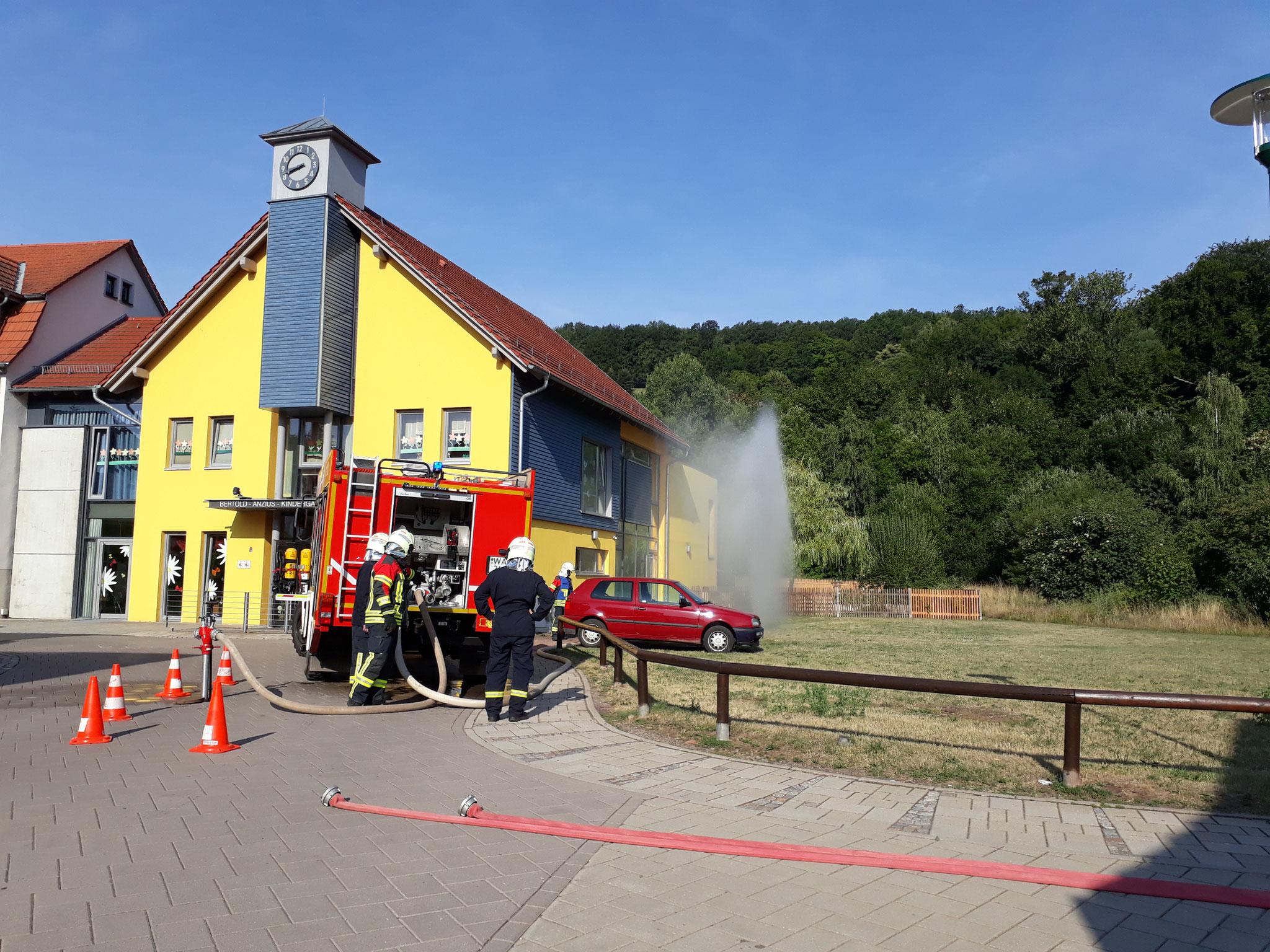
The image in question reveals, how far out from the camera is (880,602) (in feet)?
130

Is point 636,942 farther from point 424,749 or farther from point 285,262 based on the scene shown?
point 285,262

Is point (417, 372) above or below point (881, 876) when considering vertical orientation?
above

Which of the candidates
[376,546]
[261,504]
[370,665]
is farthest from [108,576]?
[370,665]

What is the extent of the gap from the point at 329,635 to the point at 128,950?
8840 millimetres

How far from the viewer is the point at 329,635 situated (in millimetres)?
12406

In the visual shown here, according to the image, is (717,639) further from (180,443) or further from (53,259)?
(53,259)

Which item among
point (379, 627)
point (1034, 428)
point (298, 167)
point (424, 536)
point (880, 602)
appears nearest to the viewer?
point (379, 627)

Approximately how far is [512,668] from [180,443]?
18952mm

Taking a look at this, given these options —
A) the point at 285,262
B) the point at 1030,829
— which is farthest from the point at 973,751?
the point at 285,262

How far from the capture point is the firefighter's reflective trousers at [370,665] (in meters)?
10.2

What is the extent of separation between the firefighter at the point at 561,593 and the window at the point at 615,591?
2.10ft

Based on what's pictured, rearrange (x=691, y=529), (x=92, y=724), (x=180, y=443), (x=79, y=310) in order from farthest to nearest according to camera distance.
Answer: (x=691, y=529) → (x=79, y=310) → (x=180, y=443) → (x=92, y=724)

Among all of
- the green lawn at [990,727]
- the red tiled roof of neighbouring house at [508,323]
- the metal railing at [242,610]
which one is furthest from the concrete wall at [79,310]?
the green lawn at [990,727]

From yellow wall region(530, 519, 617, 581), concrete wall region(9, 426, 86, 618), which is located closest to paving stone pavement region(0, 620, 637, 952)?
yellow wall region(530, 519, 617, 581)
